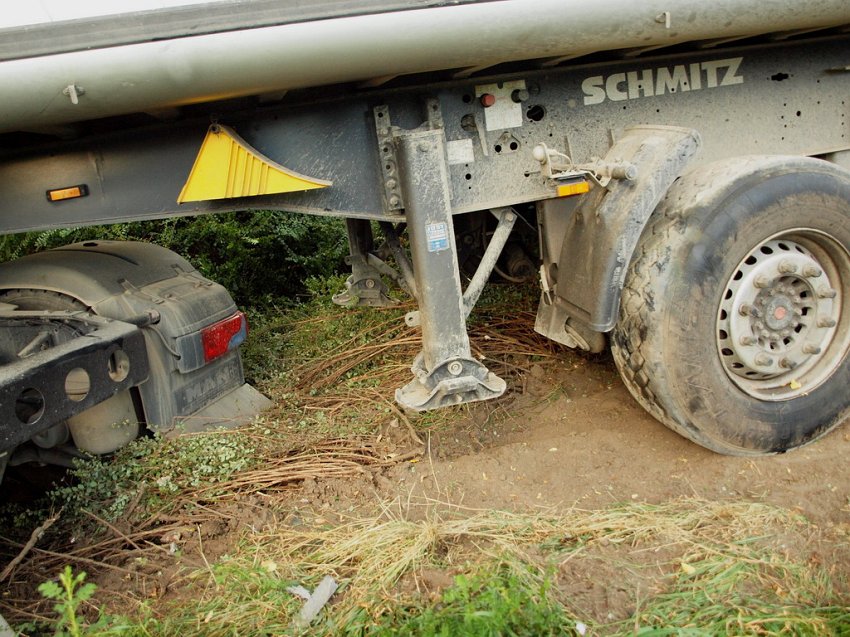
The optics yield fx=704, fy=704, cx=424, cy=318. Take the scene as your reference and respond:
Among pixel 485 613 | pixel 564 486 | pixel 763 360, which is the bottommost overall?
pixel 564 486

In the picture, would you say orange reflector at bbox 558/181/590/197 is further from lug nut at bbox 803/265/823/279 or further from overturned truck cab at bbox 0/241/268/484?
overturned truck cab at bbox 0/241/268/484

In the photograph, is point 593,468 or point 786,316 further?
point 593,468

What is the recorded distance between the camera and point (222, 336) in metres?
3.67

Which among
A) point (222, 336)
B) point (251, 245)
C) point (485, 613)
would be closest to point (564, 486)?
point (485, 613)

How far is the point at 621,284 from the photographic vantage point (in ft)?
9.73

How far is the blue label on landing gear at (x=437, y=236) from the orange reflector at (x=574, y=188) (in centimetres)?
58

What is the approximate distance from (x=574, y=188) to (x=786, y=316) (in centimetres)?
109

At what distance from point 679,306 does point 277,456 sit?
203 centimetres

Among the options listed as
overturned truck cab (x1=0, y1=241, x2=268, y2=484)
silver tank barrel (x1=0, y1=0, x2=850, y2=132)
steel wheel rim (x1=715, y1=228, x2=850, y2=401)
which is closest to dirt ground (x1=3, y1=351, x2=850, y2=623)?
steel wheel rim (x1=715, y1=228, x2=850, y2=401)

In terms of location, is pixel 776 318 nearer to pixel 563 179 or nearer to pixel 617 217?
pixel 617 217

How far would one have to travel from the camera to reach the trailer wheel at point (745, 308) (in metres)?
2.92

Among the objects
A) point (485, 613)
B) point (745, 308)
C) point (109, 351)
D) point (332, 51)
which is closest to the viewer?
Result: point (485, 613)

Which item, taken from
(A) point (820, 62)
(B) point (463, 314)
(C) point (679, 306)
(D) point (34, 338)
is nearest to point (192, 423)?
(D) point (34, 338)

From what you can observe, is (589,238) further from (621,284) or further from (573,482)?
(573,482)
